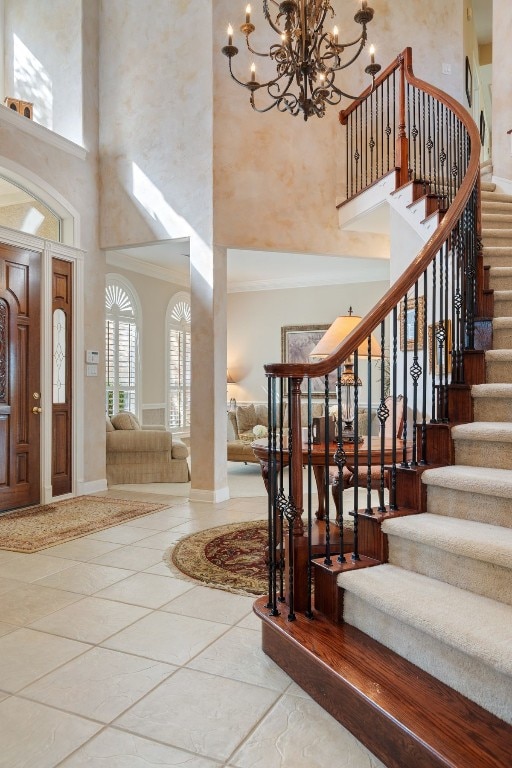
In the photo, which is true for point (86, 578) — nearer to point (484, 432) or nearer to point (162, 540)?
point (162, 540)

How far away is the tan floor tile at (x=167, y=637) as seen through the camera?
7.70 ft

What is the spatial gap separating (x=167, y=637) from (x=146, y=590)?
2.02ft

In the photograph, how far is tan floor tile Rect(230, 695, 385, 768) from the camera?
165cm

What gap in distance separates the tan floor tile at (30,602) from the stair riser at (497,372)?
8.42ft

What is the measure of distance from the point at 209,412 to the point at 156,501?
105 centimetres

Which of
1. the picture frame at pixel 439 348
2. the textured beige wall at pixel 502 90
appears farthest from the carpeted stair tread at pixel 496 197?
the picture frame at pixel 439 348

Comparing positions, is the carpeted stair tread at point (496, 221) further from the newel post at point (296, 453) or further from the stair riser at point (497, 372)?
the newel post at point (296, 453)

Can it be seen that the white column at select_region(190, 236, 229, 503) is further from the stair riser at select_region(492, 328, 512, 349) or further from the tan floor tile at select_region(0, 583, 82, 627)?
the stair riser at select_region(492, 328, 512, 349)

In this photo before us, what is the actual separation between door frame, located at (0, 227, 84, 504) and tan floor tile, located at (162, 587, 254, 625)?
2987 mm

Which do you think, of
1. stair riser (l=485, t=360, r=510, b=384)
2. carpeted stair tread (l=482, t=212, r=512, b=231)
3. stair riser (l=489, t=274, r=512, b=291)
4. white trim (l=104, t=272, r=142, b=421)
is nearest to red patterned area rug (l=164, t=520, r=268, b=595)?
stair riser (l=485, t=360, r=510, b=384)

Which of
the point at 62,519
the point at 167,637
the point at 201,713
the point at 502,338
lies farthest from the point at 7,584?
the point at 502,338

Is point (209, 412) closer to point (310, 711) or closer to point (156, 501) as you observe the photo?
point (156, 501)

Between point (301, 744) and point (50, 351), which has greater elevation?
point (50, 351)

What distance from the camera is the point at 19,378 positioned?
518 cm
